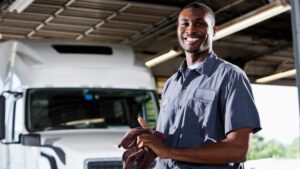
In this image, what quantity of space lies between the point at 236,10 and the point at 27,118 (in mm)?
5884

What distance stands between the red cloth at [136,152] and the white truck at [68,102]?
13.2 ft

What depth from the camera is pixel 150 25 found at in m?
11.6

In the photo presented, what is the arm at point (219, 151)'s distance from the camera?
1680 millimetres

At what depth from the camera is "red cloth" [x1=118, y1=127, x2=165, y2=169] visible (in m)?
1.82

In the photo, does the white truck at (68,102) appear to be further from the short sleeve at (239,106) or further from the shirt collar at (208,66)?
the short sleeve at (239,106)

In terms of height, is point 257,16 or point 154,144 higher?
point 257,16

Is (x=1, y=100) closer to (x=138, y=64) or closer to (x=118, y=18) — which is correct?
(x=138, y=64)

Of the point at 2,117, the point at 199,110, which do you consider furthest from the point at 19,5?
the point at 199,110

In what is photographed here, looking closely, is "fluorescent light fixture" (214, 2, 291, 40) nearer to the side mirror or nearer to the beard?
the side mirror

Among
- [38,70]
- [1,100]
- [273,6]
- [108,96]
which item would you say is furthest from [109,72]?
[273,6]

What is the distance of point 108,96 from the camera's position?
6988 millimetres

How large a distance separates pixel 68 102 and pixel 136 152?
491 cm

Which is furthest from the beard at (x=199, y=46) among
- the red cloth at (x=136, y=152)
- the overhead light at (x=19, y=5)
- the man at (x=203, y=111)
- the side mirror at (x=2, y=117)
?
the overhead light at (x=19, y=5)

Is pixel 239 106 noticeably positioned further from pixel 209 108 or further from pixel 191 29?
pixel 191 29
